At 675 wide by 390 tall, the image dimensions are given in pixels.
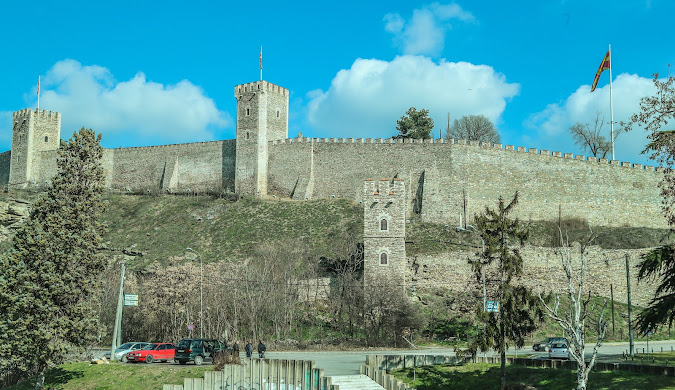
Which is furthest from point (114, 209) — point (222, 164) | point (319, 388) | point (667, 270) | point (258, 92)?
point (667, 270)

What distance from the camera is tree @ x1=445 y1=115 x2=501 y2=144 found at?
305ft

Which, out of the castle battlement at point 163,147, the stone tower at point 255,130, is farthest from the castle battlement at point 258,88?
the castle battlement at point 163,147

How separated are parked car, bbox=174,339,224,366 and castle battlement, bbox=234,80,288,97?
41336 millimetres

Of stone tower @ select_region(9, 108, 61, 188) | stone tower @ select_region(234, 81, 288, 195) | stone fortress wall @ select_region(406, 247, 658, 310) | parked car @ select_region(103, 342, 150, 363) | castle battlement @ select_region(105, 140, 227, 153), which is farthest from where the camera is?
stone tower @ select_region(9, 108, 61, 188)

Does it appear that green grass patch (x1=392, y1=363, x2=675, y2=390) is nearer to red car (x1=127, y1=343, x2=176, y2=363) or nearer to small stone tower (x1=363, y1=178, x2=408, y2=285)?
red car (x1=127, y1=343, x2=176, y2=363)

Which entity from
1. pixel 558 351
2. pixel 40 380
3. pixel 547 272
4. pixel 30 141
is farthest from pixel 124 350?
pixel 30 141

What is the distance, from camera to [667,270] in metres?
23.8

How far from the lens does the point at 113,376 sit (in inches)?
1155

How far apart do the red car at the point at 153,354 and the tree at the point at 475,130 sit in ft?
208

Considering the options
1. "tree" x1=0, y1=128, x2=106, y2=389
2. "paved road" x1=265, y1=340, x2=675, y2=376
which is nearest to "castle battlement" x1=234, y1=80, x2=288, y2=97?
"paved road" x1=265, y1=340, x2=675, y2=376

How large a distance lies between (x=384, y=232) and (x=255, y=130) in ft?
86.5

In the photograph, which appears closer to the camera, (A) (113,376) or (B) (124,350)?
(A) (113,376)

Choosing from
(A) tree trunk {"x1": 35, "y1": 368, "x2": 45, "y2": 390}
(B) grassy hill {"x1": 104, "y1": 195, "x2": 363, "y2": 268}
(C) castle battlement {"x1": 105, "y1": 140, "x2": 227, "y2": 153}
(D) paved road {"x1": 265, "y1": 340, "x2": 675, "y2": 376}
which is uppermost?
(C) castle battlement {"x1": 105, "y1": 140, "x2": 227, "y2": 153}

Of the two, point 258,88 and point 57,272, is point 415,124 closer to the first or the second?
point 258,88
